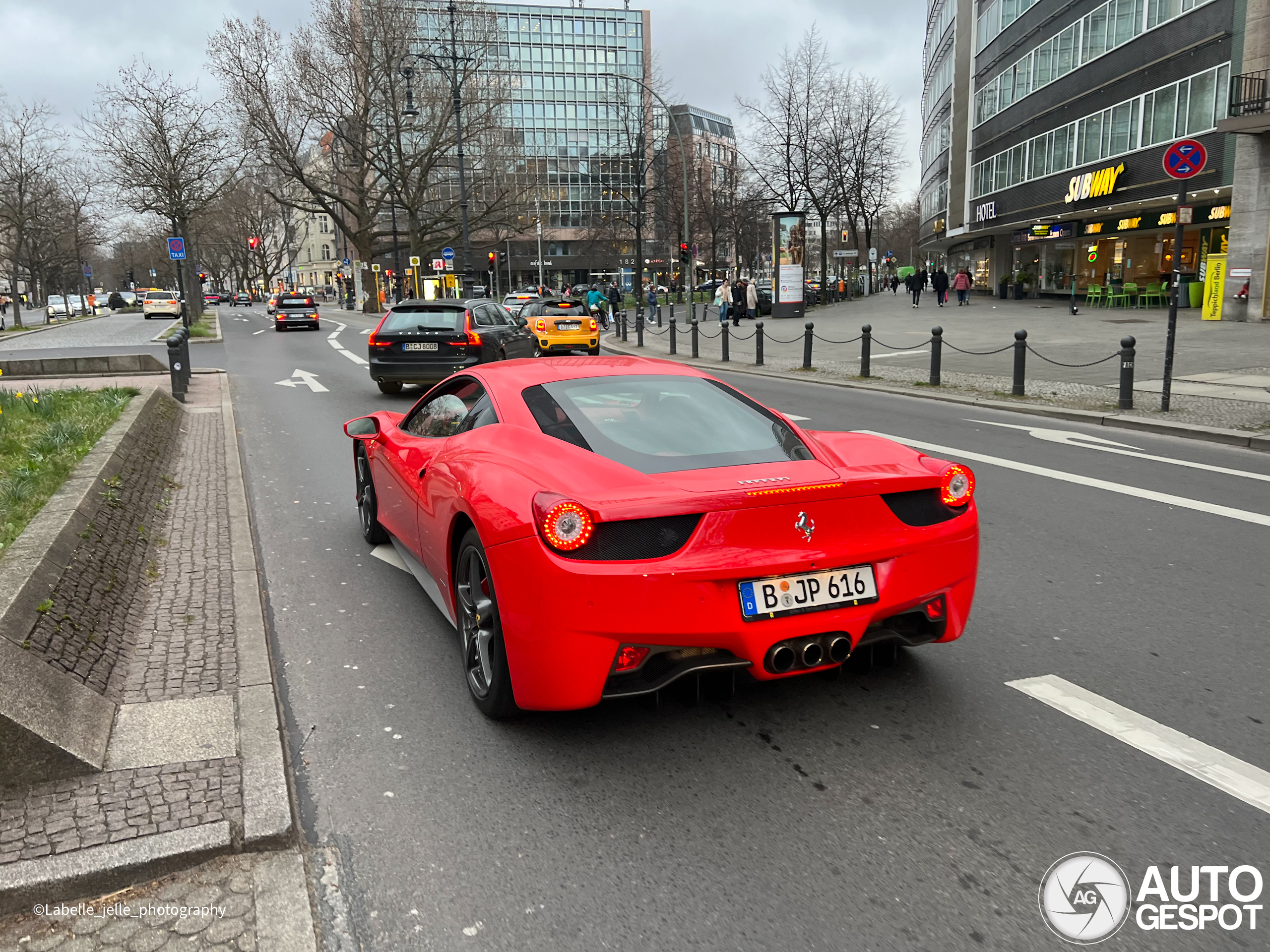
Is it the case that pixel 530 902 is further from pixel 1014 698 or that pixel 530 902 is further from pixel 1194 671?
pixel 1194 671

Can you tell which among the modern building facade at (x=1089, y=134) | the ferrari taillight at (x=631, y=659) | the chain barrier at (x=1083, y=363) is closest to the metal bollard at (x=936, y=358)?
the chain barrier at (x=1083, y=363)

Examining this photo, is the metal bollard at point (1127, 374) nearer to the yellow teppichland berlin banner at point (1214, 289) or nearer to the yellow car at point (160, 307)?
the yellow teppichland berlin banner at point (1214, 289)

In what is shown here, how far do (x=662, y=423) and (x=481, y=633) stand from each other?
1134 millimetres

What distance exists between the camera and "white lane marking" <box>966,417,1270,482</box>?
857 centimetres

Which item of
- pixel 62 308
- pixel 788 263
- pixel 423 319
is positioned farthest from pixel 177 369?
pixel 62 308

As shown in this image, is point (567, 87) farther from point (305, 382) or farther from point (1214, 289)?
point (305, 382)

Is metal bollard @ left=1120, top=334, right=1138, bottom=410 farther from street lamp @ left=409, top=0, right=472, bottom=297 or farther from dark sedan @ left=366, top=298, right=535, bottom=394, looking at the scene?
street lamp @ left=409, top=0, right=472, bottom=297

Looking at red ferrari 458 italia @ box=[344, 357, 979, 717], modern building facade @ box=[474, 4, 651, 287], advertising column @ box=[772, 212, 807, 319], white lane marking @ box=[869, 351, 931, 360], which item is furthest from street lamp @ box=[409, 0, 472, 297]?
modern building facade @ box=[474, 4, 651, 287]

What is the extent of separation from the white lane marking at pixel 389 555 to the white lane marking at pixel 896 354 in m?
16.2

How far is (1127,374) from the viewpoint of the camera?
40.5 ft

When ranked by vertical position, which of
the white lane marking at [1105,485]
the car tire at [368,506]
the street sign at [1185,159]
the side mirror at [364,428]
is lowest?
the white lane marking at [1105,485]

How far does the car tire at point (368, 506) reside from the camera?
6.27 metres

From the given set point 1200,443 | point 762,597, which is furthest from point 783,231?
point 762,597

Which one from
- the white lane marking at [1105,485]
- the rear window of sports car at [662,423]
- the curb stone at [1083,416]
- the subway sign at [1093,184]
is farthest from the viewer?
the subway sign at [1093,184]
